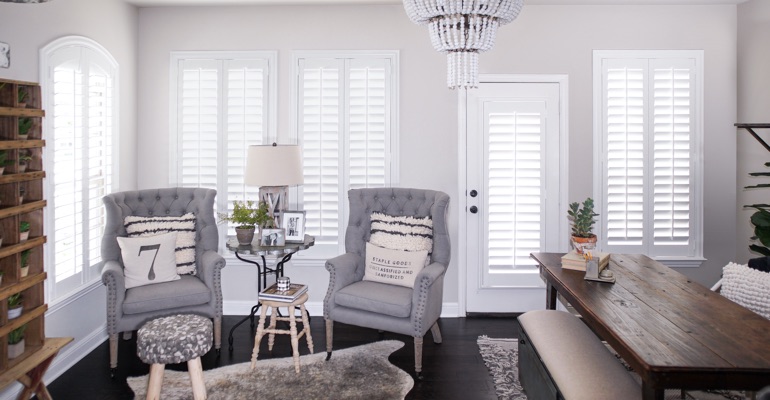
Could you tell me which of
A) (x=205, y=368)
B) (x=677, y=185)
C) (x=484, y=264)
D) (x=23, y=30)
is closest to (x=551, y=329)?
(x=484, y=264)

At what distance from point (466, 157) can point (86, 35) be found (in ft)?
9.97

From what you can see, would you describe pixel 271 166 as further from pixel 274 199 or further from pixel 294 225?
pixel 294 225

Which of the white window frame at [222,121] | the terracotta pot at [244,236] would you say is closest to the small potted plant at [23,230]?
the terracotta pot at [244,236]

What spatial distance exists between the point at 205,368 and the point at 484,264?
2.40 m

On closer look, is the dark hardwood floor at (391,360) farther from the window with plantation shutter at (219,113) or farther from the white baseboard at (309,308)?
the window with plantation shutter at (219,113)

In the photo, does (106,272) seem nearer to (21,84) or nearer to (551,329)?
(21,84)

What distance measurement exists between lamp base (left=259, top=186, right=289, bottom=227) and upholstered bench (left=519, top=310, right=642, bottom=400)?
204cm

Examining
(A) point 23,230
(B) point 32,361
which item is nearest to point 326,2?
(A) point 23,230

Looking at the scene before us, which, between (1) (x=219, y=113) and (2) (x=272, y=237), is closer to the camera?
(2) (x=272, y=237)

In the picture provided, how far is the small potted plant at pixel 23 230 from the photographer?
275 centimetres

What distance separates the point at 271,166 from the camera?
13.1 feet

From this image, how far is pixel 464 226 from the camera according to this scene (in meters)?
4.72

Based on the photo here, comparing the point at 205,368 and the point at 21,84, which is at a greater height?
the point at 21,84

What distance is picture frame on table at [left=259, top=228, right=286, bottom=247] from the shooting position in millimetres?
4023
